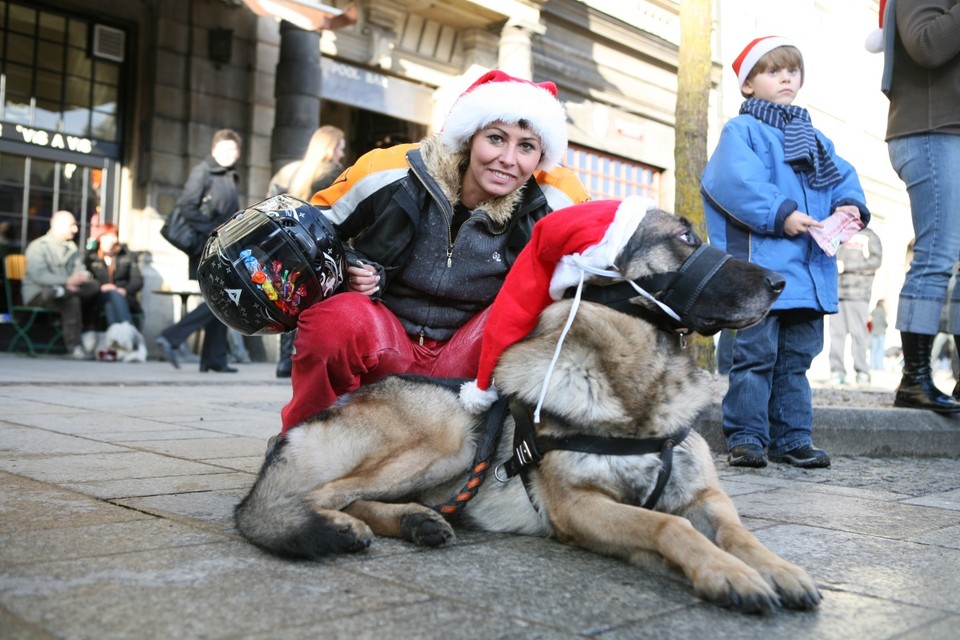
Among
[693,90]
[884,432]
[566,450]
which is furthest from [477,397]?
[693,90]


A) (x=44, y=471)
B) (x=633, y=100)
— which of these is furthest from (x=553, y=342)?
(x=633, y=100)

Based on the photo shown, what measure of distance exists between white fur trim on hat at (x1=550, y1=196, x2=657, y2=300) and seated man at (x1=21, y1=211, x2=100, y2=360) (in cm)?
908

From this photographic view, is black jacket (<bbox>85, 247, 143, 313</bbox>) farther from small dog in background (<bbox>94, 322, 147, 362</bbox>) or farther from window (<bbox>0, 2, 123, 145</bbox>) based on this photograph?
window (<bbox>0, 2, 123, 145</bbox>)

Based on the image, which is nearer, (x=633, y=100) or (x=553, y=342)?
(x=553, y=342)

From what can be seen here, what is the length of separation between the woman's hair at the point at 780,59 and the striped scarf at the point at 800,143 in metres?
0.16

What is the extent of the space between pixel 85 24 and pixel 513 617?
11.6 meters

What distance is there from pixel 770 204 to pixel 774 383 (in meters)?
0.88

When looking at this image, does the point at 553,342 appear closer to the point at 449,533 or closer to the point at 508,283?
the point at 508,283

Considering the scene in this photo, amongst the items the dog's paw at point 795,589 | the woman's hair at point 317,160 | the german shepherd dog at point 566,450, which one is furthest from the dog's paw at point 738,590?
the woman's hair at point 317,160

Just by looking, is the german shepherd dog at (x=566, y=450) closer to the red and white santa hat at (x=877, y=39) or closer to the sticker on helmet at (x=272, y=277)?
the sticker on helmet at (x=272, y=277)

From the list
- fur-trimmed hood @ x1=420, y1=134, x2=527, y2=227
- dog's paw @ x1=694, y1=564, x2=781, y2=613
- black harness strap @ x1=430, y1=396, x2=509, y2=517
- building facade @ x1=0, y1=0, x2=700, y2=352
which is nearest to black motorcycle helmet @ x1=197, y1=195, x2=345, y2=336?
fur-trimmed hood @ x1=420, y1=134, x2=527, y2=227

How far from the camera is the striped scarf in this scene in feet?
14.3

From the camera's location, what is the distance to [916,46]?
4762 mm

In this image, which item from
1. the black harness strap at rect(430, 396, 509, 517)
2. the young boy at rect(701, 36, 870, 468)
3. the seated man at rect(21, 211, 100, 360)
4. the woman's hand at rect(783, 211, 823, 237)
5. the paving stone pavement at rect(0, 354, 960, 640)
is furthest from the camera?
the seated man at rect(21, 211, 100, 360)
